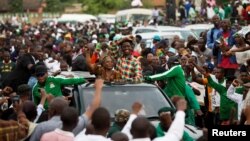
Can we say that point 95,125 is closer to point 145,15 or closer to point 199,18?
point 199,18

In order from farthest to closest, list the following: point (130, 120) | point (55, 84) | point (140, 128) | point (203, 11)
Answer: point (203, 11) → point (55, 84) → point (130, 120) → point (140, 128)

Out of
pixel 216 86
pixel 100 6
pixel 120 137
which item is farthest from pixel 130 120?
pixel 100 6

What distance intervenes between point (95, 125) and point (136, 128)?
1.65ft

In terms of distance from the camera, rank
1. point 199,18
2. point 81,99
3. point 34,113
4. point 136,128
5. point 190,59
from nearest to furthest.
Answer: point 136,128 → point 34,113 → point 81,99 → point 190,59 → point 199,18

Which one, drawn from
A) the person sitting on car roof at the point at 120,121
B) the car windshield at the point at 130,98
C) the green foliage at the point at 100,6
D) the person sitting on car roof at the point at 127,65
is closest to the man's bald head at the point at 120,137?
the person sitting on car roof at the point at 120,121

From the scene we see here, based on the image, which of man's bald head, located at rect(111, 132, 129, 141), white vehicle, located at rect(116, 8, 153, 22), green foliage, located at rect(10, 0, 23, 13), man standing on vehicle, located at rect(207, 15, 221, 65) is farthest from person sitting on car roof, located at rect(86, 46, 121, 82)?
green foliage, located at rect(10, 0, 23, 13)

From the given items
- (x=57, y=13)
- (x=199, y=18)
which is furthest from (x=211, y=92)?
(x=57, y=13)

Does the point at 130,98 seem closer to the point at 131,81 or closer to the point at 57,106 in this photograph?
the point at 131,81

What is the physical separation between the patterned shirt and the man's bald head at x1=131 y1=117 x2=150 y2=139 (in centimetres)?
449

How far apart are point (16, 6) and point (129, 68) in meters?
56.7

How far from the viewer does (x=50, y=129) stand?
8789 mm

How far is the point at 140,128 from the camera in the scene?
7.82 meters

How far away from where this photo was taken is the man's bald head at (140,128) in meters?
7.82

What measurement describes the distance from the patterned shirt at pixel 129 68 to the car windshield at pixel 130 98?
0.92m
